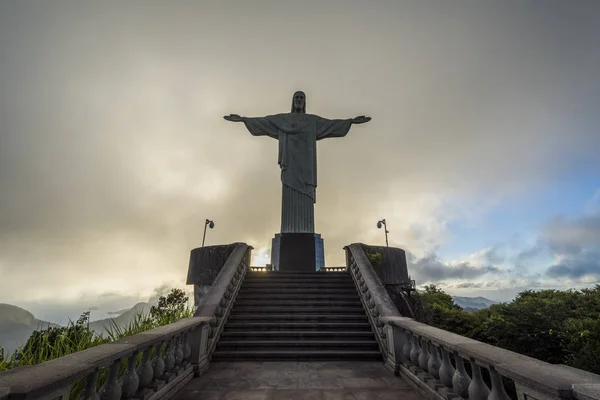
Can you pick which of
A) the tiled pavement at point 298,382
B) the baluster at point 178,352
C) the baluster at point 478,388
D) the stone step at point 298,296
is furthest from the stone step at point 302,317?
the baluster at point 478,388

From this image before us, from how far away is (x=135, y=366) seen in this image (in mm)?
3441

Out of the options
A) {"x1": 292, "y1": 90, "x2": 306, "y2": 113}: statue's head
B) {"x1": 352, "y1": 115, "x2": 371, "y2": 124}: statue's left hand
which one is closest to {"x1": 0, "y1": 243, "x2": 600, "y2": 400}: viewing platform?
{"x1": 352, "y1": 115, "x2": 371, "y2": 124}: statue's left hand

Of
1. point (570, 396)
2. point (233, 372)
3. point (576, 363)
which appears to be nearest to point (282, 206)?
point (233, 372)

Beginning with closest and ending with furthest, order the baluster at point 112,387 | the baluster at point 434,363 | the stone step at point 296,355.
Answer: the baluster at point 112,387
the baluster at point 434,363
the stone step at point 296,355

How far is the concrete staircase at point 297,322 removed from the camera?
213 inches

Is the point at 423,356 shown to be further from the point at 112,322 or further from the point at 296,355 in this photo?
the point at 112,322

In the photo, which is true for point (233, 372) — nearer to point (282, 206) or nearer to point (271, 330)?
point (271, 330)

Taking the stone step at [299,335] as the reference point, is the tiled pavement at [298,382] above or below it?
below

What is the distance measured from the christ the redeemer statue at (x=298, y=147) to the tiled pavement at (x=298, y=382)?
672cm

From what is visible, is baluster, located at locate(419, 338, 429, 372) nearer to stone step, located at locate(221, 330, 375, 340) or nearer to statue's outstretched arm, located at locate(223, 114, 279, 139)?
stone step, located at locate(221, 330, 375, 340)

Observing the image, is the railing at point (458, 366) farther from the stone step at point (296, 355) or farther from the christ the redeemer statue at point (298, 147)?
the christ the redeemer statue at point (298, 147)

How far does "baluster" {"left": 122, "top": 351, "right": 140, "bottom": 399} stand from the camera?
9.91ft

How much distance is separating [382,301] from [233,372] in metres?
3.22

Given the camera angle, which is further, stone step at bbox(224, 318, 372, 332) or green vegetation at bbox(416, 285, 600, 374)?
green vegetation at bbox(416, 285, 600, 374)
